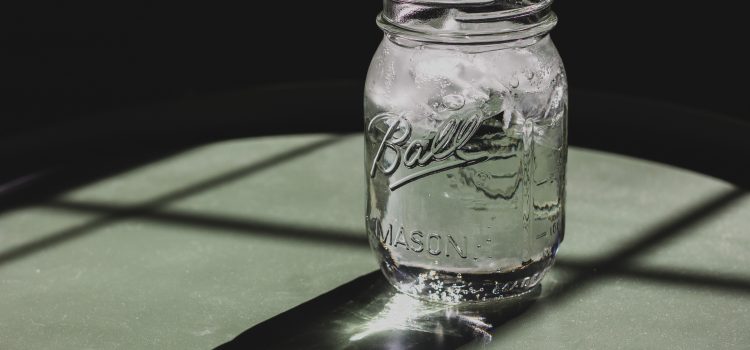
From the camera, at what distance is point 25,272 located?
1.01m

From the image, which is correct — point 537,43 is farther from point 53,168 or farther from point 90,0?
point 90,0

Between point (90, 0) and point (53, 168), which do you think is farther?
point (90, 0)

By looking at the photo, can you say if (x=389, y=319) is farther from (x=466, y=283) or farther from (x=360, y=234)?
(x=360, y=234)

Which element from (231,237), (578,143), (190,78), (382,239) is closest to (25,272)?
(231,237)

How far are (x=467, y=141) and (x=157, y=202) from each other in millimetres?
435

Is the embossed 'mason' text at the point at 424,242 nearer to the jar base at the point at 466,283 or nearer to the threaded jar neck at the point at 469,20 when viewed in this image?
the jar base at the point at 466,283

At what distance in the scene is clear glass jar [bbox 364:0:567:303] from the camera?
864 millimetres

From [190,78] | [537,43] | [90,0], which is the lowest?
[190,78]

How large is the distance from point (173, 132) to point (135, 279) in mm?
361

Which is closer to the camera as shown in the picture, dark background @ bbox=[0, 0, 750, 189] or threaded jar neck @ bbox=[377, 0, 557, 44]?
threaded jar neck @ bbox=[377, 0, 557, 44]

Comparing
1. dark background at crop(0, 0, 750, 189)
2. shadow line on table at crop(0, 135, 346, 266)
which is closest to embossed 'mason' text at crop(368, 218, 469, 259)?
shadow line on table at crop(0, 135, 346, 266)

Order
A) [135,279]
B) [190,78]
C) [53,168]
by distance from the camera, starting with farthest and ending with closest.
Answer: [190,78] < [53,168] < [135,279]

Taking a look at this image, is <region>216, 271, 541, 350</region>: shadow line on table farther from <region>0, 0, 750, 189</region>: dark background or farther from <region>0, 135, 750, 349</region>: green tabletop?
<region>0, 0, 750, 189</region>: dark background

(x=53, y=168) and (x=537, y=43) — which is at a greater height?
(x=537, y=43)
